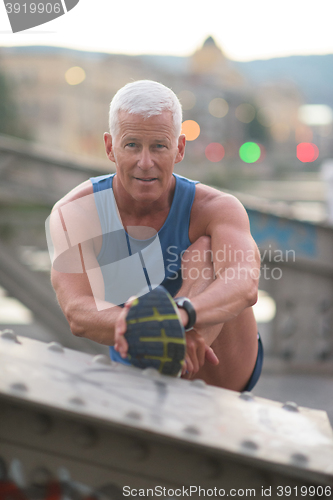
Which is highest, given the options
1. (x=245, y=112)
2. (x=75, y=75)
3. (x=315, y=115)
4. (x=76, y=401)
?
(x=76, y=401)

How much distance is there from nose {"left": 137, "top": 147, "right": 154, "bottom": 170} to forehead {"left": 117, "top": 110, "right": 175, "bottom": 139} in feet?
0.20

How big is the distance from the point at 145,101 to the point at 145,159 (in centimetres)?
A: 21

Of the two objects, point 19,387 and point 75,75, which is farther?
point 75,75

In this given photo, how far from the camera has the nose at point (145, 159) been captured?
2068 millimetres

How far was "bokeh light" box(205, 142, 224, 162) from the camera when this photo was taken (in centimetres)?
6424

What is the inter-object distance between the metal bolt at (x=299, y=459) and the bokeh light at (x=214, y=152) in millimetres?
63042

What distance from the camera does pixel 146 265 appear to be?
2326mm

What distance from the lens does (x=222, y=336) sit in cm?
229

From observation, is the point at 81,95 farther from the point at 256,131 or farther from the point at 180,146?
the point at 180,146

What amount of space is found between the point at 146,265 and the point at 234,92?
252 feet

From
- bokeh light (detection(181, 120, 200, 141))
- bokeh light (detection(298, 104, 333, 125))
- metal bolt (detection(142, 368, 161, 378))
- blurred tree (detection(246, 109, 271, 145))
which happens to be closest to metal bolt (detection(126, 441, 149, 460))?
metal bolt (detection(142, 368, 161, 378))

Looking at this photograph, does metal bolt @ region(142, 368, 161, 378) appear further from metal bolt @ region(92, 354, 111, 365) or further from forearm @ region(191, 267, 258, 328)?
forearm @ region(191, 267, 258, 328)

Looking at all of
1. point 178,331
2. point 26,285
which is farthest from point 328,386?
point 178,331

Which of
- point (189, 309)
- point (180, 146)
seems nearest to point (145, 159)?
point (180, 146)
